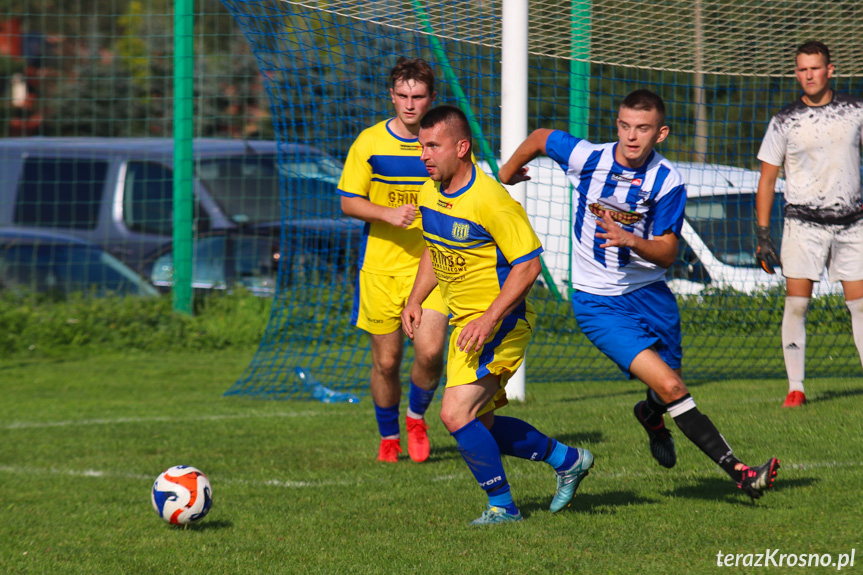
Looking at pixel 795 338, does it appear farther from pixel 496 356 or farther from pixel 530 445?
pixel 496 356

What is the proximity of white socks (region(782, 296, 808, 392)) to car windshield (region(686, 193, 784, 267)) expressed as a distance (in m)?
2.33

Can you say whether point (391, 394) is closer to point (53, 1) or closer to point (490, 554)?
point (490, 554)

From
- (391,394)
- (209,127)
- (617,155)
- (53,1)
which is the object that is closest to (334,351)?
(391,394)

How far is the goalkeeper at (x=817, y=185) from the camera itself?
20.1 feet

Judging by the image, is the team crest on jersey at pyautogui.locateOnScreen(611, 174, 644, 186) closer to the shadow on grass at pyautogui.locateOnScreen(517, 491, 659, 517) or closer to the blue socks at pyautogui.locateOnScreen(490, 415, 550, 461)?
the blue socks at pyautogui.locateOnScreen(490, 415, 550, 461)

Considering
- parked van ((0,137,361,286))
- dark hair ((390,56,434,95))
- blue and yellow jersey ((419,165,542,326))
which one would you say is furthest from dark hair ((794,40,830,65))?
parked van ((0,137,361,286))

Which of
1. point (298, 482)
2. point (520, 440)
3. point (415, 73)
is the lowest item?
point (298, 482)

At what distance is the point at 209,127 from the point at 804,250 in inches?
791

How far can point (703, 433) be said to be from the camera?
13.7 feet

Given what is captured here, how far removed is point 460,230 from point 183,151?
6.96m

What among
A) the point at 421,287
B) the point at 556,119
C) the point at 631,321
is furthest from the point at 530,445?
the point at 556,119

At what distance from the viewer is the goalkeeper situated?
6129mm

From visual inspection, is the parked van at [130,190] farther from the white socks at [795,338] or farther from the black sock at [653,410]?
the black sock at [653,410]

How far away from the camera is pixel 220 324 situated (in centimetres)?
1080
